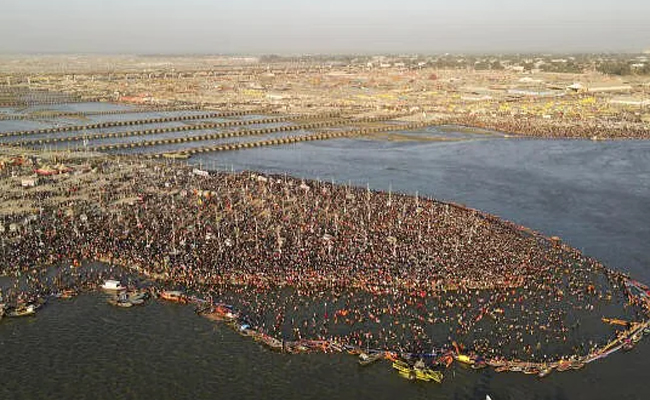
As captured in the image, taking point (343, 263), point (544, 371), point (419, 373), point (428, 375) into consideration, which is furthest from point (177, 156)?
point (544, 371)

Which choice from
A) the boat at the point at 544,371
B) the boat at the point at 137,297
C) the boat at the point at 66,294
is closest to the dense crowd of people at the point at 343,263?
the boat at the point at 66,294

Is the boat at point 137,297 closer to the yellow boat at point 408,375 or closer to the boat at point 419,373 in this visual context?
the boat at point 419,373

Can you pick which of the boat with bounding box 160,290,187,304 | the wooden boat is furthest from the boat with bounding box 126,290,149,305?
the wooden boat

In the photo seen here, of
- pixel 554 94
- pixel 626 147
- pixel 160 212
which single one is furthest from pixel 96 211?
pixel 554 94

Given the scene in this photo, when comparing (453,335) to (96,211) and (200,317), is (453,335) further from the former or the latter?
(96,211)

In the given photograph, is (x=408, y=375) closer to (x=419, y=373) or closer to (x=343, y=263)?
(x=419, y=373)

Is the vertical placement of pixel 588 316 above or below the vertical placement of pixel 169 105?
below

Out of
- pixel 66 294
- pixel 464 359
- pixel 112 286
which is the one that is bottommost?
pixel 464 359
